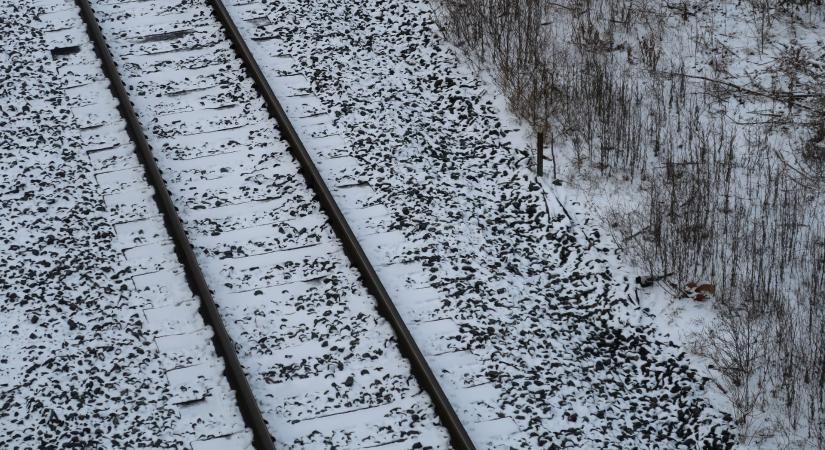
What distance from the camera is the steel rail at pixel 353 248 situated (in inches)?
271

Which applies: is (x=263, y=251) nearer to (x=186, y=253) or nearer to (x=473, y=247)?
(x=186, y=253)

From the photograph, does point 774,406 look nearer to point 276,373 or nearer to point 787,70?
point 276,373

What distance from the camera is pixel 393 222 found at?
360 inches

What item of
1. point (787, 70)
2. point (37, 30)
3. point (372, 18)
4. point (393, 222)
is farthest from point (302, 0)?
point (787, 70)

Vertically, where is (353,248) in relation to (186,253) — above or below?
below

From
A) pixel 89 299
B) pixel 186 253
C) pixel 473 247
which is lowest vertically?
pixel 473 247

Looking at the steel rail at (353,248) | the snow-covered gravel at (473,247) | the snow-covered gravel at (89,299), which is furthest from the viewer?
the snow-covered gravel at (473,247)

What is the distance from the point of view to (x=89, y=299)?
8117mm

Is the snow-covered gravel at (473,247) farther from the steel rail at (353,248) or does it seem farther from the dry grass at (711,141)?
the dry grass at (711,141)

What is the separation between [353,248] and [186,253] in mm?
1499

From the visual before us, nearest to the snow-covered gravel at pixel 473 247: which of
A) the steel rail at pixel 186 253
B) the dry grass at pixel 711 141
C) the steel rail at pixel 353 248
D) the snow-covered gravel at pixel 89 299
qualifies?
the steel rail at pixel 353 248

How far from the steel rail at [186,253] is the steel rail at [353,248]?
1.28 metres

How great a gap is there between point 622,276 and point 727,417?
1.79 m

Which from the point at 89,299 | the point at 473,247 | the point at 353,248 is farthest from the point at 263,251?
the point at 473,247
